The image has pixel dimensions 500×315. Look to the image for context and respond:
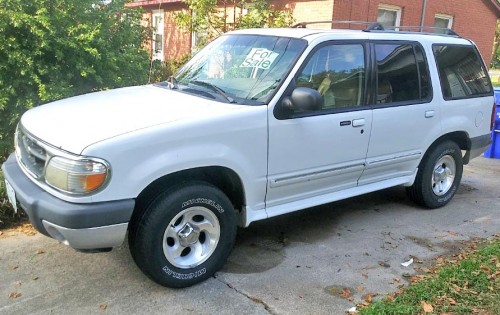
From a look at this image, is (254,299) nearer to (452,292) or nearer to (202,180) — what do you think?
(202,180)

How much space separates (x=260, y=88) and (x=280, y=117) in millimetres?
302

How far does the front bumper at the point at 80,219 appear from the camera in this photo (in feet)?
9.88

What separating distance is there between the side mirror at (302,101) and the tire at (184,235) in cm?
88

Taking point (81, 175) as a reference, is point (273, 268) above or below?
below

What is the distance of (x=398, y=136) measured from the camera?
191 inches

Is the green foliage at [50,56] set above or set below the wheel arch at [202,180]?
above

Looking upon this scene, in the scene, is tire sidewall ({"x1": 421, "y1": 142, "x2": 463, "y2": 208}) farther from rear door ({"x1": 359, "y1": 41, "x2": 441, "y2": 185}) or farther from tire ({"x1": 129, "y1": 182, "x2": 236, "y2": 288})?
tire ({"x1": 129, "y1": 182, "x2": 236, "y2": 288})

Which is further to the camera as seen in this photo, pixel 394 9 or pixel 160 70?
pixel 394 9

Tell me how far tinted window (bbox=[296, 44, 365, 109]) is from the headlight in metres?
1.78

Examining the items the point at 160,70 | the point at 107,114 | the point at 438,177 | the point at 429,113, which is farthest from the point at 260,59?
the point at 160,70

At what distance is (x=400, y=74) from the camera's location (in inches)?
191

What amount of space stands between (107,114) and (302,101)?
144 centimetres

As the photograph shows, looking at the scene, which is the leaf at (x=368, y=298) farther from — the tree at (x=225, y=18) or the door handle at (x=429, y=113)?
the tree at (x=225, y=18)

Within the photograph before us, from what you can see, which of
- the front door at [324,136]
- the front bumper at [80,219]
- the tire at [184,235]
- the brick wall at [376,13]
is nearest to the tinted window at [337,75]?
the front door at [324,136]
